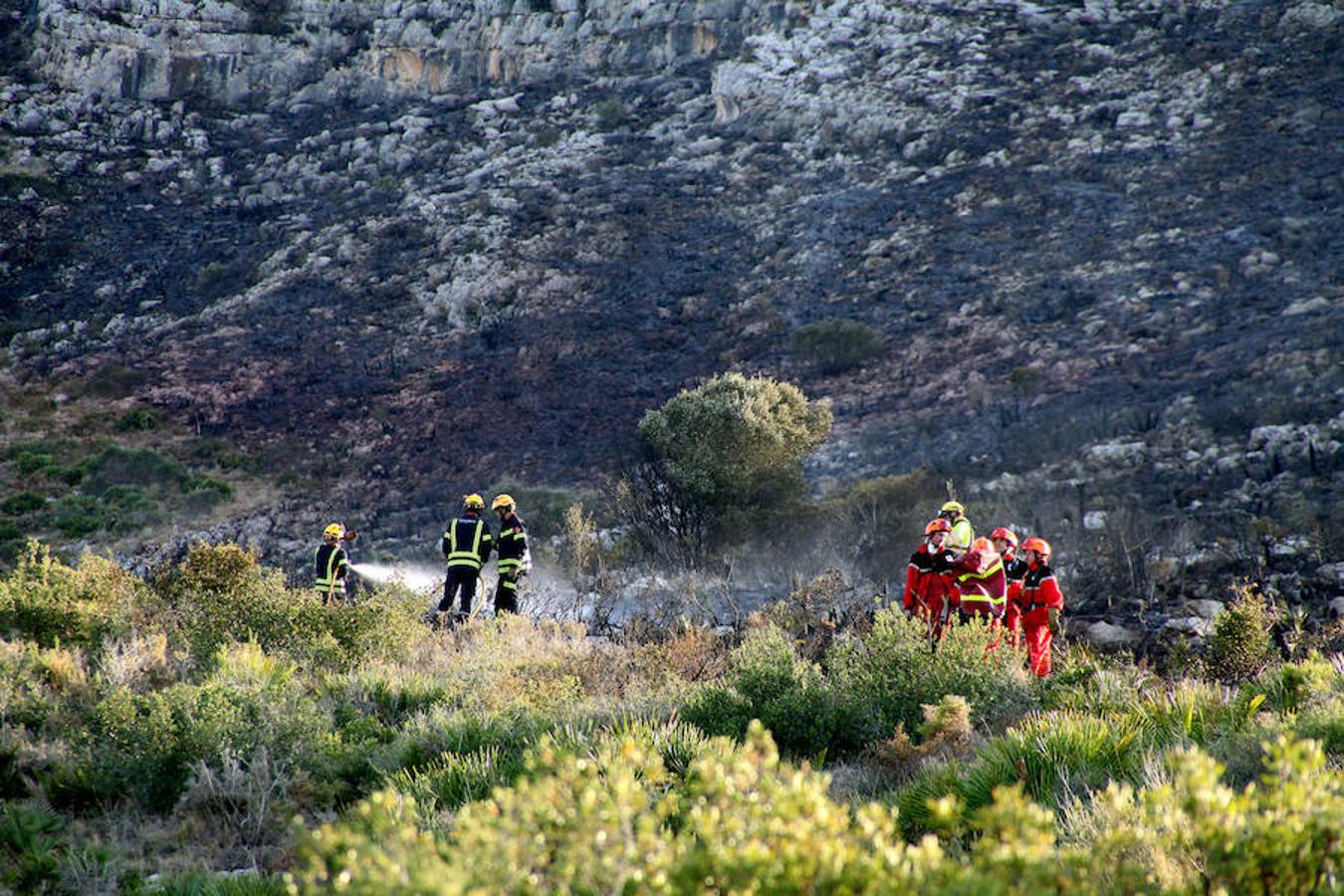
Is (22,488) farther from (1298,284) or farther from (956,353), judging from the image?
(1298,284)

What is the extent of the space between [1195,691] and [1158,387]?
13565 mm

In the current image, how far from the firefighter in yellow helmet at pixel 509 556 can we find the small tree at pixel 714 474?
398 cm

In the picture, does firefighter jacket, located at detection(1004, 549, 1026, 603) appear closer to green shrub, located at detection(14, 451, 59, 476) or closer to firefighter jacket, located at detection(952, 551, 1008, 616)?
firefighter jacket, located at detection(952, 551, 1008, 616)

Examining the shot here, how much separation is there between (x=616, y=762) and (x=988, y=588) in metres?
5.00

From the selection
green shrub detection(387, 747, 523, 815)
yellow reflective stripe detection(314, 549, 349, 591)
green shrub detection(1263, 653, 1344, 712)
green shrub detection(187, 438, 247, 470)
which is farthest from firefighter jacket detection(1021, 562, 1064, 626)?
green shrub detection(187, 438, 247, 470)

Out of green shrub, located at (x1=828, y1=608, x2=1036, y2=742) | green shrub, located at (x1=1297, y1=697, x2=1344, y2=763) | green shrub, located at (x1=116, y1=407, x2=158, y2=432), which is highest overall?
green shrub, located at (x1=1297, y1=697, x2=1344, y2=763)

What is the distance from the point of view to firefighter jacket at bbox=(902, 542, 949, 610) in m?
9.12

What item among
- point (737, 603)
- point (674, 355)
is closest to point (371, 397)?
point (674, 355)

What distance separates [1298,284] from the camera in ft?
68.7

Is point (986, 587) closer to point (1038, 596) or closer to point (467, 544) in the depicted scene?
point (1038, 596)

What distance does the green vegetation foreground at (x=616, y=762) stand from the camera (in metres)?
2.82

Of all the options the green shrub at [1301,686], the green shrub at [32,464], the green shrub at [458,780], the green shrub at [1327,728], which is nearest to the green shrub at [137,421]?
the green shrub at [32,464]

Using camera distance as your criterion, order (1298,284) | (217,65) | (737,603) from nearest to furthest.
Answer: (737,603) → (1298,284) → (217,65)

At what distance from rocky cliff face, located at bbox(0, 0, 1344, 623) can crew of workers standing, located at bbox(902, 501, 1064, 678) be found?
3821 millimetres
